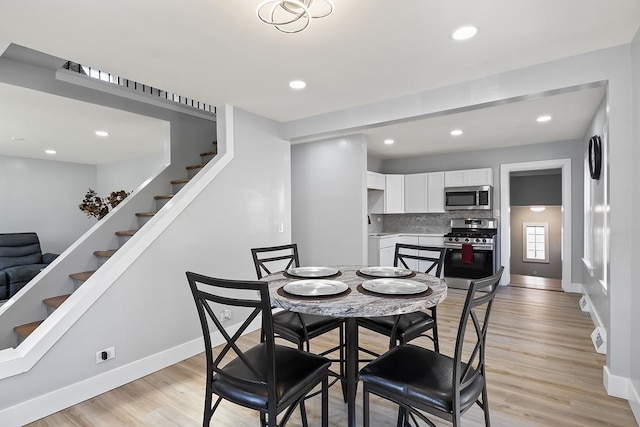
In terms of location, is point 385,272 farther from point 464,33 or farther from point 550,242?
point 550,242

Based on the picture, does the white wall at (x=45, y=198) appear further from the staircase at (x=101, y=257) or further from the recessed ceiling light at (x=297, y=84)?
the recessed ceiling light at (x=297, y=84)

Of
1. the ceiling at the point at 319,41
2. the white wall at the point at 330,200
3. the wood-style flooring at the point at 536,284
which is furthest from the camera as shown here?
the wood-style flooring at the point at 536,284

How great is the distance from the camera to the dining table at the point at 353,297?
1461 millimetres

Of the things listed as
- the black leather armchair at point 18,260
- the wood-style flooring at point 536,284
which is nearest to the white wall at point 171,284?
the black leather armchair at point 18,260

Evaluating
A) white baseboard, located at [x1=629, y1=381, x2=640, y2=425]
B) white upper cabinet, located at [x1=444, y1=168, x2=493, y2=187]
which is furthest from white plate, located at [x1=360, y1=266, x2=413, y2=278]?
white upper cabinet, located at [x1=444, y1=168, x2=493, y2=187]

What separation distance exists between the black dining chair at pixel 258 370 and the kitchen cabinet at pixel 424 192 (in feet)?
16.3

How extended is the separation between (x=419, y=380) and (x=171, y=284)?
2.25 meters

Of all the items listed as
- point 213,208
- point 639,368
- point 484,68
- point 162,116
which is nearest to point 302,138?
point 213,208

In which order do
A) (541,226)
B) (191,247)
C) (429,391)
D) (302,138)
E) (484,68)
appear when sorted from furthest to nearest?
(541,226), (302,138), (191,247), (484,68), (429,391)

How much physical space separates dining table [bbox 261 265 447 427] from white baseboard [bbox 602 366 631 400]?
57.9 inches

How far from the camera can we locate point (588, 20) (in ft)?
6.24

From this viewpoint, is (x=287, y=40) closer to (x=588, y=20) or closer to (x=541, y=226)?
(x=588, y=20)

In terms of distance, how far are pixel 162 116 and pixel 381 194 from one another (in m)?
3.76

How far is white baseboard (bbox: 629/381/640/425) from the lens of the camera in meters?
1.97
